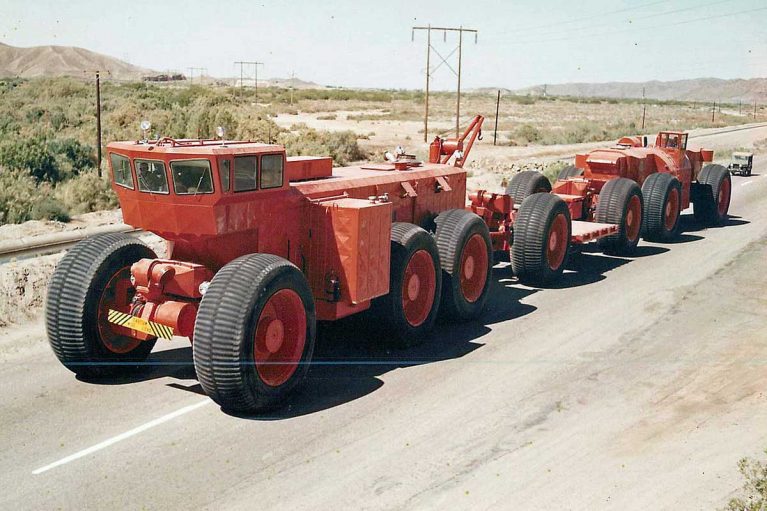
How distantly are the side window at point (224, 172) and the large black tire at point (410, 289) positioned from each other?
2445 mm

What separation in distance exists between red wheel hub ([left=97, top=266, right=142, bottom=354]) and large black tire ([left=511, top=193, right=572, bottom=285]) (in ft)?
21.2

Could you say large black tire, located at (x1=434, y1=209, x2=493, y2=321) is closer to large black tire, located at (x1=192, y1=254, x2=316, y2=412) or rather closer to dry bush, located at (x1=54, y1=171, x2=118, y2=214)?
large black tire, located at (x1=192, y1=254, x2=316, y2=412)

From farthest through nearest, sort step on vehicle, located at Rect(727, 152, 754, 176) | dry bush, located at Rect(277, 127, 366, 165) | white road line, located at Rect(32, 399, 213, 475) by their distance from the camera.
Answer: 1. step on vehicle, located at Rect(727, 152, 754, 176)
2. dry bush, located at Rect(277, 127, 366, 165)
3. white road line, located at Rect(32, 399, 213, 475)

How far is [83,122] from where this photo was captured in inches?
1551

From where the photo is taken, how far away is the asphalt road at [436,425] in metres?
6.38

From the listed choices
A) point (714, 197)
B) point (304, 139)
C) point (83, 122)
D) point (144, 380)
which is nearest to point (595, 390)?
point (144, 380)

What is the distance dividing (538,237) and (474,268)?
5.96 feet

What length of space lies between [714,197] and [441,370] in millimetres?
12909

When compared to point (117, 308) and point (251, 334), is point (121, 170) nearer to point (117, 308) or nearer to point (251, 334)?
point (117, 308)

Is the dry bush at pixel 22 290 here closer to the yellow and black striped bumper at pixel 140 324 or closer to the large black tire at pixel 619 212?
the yellow and black striped bumper at pixel 140 324

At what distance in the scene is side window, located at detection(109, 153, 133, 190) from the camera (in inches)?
337

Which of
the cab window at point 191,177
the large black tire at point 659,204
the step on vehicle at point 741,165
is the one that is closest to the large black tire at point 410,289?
the cab window at point 191,177

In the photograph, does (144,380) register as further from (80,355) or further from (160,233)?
(160,233)

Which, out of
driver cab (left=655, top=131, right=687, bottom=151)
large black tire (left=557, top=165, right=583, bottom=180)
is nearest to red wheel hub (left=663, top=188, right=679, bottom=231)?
large black tire (left=557, top=165, right=583, bottom=180)
